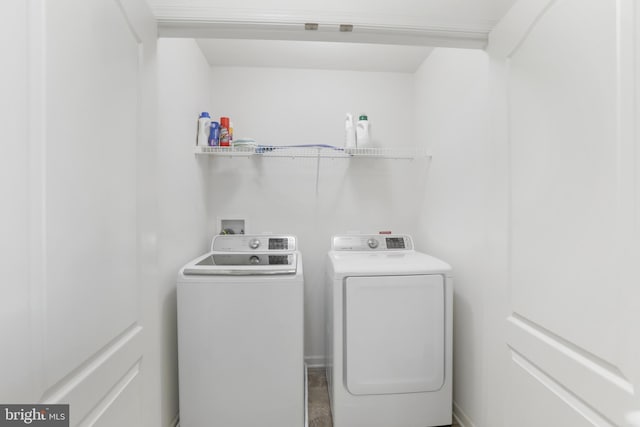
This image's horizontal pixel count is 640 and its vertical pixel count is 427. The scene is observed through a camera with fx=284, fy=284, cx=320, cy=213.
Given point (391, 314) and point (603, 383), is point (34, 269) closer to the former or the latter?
point (603, 383)

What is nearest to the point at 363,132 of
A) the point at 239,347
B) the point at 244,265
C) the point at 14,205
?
the point at 244,265

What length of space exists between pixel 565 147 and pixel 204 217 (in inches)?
84.0

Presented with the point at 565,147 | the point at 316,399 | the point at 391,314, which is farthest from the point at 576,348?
the point at 316,399

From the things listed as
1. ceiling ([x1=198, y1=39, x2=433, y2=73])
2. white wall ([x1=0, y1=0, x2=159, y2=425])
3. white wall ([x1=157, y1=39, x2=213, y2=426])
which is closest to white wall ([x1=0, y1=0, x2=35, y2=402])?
white wall ([x1=0, y1=0, x2=159, y2=425])

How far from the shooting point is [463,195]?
170cm

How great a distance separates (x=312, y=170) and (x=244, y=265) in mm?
987

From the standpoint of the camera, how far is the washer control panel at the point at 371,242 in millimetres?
2137

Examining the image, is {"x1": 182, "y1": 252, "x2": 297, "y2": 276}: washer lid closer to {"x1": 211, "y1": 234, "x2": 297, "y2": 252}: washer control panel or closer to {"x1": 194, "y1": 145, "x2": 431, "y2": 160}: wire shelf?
{"x1": 211, "y1": 234, "x2": 297, "y2": 252}: washer control panel

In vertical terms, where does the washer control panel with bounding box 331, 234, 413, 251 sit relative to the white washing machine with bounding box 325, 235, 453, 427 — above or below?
above

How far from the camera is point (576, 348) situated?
73 cm

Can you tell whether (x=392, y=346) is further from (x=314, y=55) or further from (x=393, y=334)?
(x=314, y=55)

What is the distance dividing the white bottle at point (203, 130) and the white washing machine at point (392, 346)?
4.37 ft

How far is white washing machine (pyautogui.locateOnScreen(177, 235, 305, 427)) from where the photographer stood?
1502 millimetres

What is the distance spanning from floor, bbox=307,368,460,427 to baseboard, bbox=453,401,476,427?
0.03 meters
